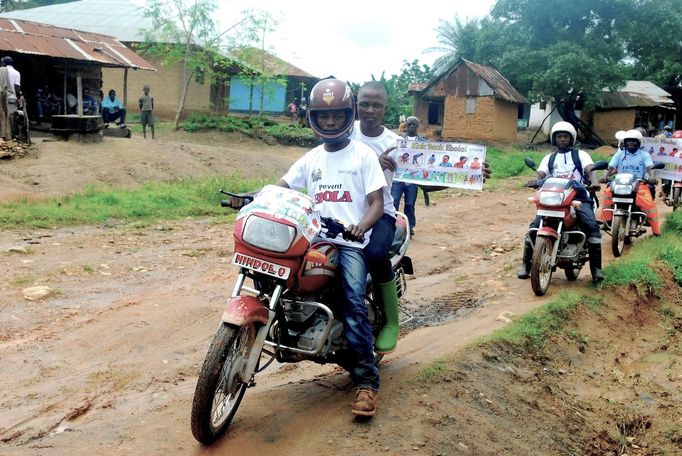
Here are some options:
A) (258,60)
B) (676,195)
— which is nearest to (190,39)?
(258,60)

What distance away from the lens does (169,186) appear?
13445 millimetres

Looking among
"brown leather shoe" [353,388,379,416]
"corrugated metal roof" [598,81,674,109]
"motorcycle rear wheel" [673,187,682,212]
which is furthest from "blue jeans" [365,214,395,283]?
"corrugated metal roof" [598,81,674,109]

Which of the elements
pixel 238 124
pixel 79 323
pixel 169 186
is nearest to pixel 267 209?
pixel 79 323

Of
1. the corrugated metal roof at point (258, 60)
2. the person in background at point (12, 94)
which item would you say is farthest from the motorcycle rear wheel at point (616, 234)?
the corrugated metal roof at point (258, 60)

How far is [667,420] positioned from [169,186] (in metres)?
10.3

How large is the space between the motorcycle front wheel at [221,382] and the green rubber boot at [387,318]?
1090mm

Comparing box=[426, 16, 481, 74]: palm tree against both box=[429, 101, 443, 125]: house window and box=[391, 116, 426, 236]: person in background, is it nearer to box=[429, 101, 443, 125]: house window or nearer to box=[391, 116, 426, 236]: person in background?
box=[429, 101, 443, 125]: house window

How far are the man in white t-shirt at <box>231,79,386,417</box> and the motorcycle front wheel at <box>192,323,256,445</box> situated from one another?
669 mm

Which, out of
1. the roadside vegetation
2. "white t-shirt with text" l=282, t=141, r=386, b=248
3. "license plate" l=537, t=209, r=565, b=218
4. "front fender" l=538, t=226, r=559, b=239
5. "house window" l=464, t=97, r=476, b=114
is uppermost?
"house window" l=464, t=97, r=476, b=114

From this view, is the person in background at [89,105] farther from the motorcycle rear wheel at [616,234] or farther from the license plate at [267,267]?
the license plate at [267,267]

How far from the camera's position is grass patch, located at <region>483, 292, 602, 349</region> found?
19.0 ft

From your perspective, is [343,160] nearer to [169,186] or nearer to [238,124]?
[169,186]

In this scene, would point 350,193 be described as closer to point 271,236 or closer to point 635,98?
point 271,236

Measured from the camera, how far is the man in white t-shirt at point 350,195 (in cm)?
407
